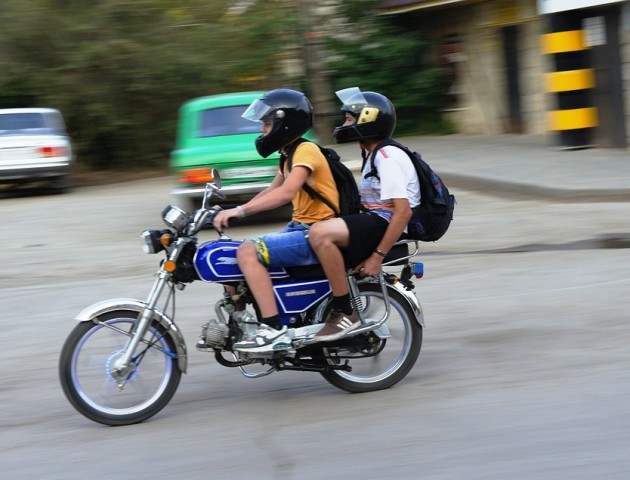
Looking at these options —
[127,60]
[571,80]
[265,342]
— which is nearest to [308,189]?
[265,342]

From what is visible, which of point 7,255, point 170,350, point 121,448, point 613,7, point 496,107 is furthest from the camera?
point 496,107

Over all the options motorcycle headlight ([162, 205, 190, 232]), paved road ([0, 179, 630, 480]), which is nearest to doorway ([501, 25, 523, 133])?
paved road ([0, 179, 630, 480])

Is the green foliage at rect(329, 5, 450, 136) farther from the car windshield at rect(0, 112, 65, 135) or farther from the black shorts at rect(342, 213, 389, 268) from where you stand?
the black shorts at rect(342, 213, 389, 268)

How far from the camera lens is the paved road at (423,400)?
446cm

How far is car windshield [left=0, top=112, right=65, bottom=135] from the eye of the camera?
1900cm

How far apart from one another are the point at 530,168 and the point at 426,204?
10671 millimetres

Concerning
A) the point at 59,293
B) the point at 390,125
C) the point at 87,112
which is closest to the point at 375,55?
the point at 87,112

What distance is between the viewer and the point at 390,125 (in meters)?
5.52

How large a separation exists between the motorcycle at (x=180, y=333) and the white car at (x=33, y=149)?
46.1 feet

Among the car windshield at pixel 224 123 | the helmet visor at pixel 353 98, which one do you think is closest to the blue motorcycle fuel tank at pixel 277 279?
the helmet visor at pixel 353 98

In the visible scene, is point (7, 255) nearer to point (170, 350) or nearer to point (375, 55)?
point (170, 350)

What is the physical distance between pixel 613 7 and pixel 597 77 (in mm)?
1308

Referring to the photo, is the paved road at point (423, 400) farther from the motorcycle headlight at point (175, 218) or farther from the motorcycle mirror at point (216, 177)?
the motorcycle mirror at point (216, 177)

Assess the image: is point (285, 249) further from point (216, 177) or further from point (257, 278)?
point (216, 177)
